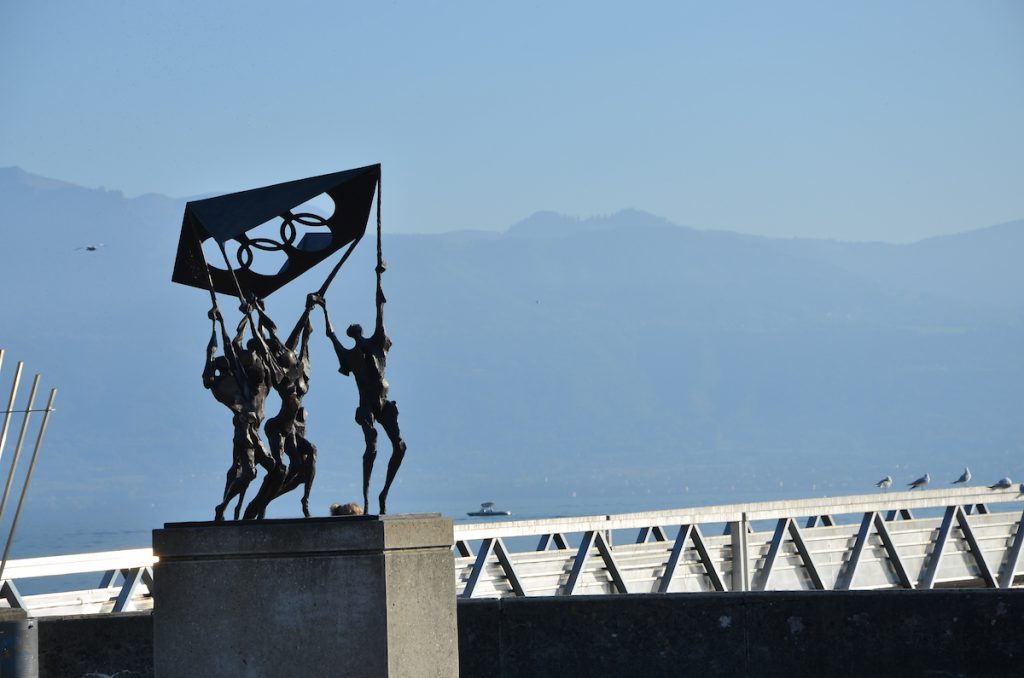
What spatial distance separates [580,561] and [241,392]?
309 inches

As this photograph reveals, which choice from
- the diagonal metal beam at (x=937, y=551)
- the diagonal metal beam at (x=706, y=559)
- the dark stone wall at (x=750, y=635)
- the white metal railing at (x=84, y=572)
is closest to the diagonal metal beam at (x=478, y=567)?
the diagonal metal beam at (x=706, y=559)

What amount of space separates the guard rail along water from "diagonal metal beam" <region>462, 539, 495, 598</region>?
0.7 inches

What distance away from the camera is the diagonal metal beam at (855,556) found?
23.4 m

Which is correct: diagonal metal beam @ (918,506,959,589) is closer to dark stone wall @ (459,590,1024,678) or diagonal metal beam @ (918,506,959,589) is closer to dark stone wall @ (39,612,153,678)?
dark stone wall @ (459,590,1024,678)

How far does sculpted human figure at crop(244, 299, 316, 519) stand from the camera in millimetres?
13680

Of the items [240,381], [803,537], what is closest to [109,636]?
[240,381]

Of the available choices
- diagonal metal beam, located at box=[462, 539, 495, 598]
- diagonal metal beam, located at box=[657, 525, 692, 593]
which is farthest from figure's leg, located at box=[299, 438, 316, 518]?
diagonal metal beam, located at box=[657, 525, 692, 593]

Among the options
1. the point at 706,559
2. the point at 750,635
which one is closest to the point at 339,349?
the point at 750,635

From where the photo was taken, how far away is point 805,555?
22859mm

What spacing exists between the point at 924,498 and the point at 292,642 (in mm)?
16048

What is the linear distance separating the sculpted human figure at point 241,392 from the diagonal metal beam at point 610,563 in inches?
304

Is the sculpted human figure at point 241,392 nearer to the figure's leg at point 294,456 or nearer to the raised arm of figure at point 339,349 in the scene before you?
the figure's leg at point 294,456

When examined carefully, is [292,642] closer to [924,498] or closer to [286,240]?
[286,240]

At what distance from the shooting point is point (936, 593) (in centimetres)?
1398
